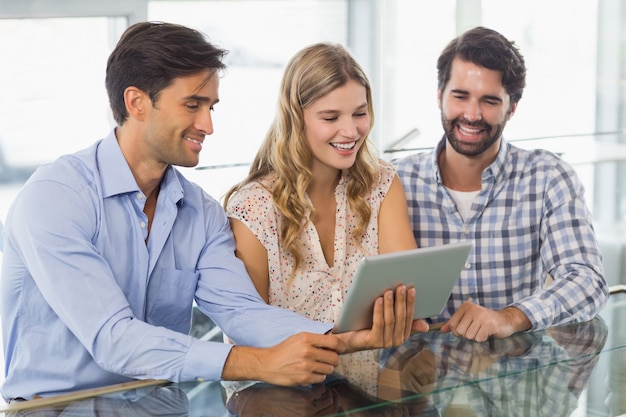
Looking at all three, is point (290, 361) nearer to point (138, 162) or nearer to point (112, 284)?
point (112, 284)

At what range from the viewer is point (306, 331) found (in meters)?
1.90

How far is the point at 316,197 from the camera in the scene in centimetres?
245

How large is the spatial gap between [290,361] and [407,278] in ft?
1.04

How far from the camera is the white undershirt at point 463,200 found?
263 cm

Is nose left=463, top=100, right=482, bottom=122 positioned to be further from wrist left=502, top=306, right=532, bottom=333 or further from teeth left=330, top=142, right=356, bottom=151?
wrist left=502, top=306, right=532, bottom=333

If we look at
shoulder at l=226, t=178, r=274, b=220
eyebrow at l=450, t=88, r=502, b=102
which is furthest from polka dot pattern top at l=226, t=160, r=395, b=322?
eyebrow at l=450, t=88, r=502, b=102

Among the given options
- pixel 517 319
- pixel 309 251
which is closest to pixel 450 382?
pixel 517 319

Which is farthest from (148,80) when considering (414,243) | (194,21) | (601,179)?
(601,179)

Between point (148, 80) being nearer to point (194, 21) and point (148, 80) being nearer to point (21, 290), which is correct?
point (21, 290)

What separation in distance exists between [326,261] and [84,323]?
2.58ft

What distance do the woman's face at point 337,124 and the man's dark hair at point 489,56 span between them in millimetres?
417

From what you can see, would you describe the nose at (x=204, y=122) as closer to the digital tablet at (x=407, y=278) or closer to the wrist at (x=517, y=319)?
the digital tablet at (x=407, y=278)

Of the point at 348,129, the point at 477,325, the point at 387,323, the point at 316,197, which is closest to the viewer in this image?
the point at 387,323

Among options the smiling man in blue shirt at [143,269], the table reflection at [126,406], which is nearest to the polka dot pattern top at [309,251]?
the smiling man in blue shirt at [143,269]
